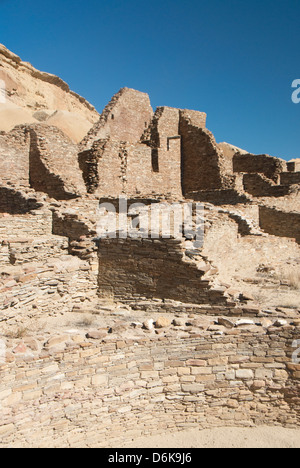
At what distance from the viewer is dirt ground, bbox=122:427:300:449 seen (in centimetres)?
453

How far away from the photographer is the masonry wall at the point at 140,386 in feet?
13.4

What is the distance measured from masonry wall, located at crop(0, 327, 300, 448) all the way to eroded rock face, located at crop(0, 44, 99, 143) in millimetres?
21844

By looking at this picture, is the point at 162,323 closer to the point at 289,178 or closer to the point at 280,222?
the point at 280,222

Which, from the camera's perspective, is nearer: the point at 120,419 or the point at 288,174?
the point at 120,419

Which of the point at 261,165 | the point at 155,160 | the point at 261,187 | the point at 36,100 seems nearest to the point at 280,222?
the point at 261,187

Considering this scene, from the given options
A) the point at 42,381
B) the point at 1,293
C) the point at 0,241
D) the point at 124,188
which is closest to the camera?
the point at 42,381

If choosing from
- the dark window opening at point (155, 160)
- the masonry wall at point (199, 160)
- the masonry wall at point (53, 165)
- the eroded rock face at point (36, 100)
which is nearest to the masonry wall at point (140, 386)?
the masonry wall at point (53, 165)

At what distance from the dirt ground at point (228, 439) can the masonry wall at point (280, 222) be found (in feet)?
27.7

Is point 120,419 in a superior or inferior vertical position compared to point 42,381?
inferior

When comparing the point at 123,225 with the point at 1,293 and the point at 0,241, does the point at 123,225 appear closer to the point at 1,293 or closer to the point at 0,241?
the point at 0,241

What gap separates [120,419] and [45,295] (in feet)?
8.08

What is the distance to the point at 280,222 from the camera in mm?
12312

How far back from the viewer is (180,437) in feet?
15.1
